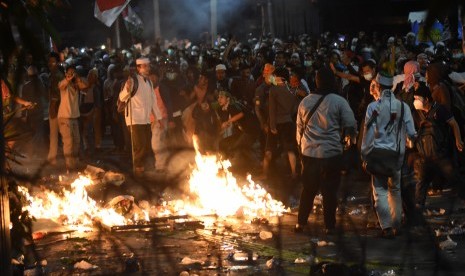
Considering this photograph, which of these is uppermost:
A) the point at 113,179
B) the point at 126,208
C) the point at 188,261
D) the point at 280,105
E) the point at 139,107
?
the point at 139,107

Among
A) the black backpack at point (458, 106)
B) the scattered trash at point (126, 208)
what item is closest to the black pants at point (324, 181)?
the scattered trash at point (126, 208)

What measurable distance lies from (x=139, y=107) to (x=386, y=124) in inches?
240

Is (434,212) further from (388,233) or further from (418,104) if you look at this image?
(388,233)

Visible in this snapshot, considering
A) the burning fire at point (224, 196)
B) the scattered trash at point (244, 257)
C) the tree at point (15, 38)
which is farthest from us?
the burning fire at point (224, 196)

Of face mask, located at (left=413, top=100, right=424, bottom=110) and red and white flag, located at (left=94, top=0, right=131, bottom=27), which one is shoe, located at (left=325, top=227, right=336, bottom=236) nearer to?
face mask, located at (left=413, top=100, right=424, bottom=110)

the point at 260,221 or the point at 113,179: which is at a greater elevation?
the point at 113,179

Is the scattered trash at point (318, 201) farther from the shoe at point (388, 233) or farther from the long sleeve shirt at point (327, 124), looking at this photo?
the shoe at point (388, 233)

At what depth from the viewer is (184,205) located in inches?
467

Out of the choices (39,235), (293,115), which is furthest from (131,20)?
(39,235)

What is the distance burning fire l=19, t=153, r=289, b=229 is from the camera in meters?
11.1

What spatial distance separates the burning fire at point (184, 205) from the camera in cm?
1109

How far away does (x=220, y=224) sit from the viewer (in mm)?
10789

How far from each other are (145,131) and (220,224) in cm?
447

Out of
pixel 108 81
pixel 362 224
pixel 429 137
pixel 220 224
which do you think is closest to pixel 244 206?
pixel 220 224
